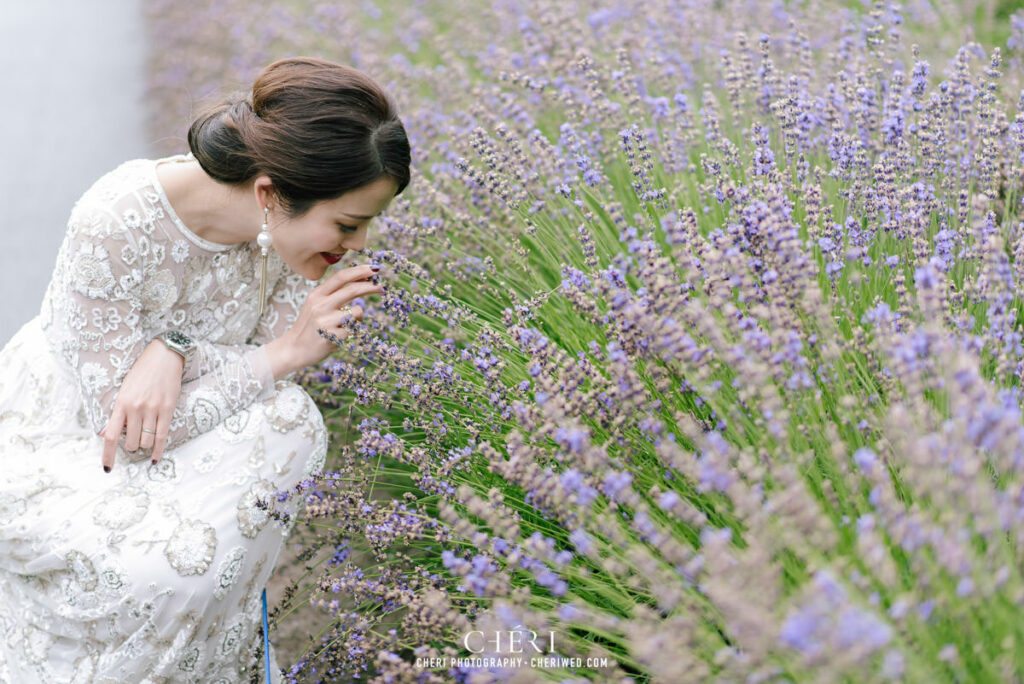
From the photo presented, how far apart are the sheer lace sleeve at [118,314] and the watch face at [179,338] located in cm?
6

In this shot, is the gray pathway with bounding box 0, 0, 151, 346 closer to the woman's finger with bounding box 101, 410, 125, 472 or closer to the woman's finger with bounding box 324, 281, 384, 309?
the woman's finger with bounding box 101, 410, 125, 472

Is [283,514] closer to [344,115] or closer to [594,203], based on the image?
[344,115]

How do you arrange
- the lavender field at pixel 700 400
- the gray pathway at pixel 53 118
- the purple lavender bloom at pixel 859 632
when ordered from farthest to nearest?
the gray pathway at pixel 53 118, the lavender field at pixel 700 400, the purple lavender bloom at pixel 859 632

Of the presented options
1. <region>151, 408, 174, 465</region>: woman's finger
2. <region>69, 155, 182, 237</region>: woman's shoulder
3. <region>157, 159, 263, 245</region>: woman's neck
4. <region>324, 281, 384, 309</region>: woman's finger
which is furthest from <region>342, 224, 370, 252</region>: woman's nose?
<region>151, 408, 174, 465</region>: woman's finger

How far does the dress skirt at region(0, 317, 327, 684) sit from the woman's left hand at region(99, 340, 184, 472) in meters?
0.08

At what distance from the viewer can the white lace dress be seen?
1971 millimetres

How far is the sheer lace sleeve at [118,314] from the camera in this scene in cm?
202

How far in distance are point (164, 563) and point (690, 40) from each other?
9.10ft

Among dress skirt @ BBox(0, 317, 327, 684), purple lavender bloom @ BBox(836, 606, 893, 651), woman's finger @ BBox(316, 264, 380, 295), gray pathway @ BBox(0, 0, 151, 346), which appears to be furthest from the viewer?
gray pathway @ BBox(0, 0, 151, 346)

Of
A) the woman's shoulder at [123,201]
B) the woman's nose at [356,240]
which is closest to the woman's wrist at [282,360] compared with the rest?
the woman's nose at [356,240]

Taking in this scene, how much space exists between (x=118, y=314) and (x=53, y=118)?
13.4 feet

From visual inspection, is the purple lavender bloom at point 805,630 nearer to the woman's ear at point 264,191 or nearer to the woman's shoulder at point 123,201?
the woman's ear at point 264,191

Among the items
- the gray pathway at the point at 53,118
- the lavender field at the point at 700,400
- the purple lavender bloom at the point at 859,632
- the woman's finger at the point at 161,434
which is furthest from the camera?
the gray pathway at the point at 53,118

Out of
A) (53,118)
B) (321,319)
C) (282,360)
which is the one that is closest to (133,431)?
(282,360)
